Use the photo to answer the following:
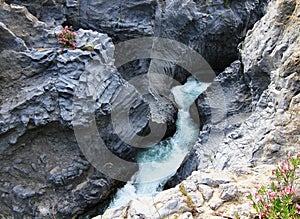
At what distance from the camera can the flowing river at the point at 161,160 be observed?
41.5 feet

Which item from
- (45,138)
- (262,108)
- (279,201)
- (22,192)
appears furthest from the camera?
(45,138)

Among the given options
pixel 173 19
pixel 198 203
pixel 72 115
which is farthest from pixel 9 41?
pixel 173 19

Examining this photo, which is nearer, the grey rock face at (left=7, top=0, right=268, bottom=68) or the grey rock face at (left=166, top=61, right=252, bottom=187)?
the grey rock face at (left=166, top=61, right=252, bottom=187)

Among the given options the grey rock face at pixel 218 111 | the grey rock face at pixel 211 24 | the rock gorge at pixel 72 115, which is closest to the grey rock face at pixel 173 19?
the grey rock face at pixel 211 24

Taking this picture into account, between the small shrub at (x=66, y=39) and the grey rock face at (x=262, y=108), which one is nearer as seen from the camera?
the grey rock face at (x=262, y=108)

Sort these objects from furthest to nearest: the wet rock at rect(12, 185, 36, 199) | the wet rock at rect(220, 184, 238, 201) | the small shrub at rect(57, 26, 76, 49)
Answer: the small shrub at rect(57, 26, 76, 49), the wet rock at rect(12, 185, 36, 199), the wet rock at rect(220, 184, 238, 201)

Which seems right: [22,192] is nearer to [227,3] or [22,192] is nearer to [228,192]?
[228,192]

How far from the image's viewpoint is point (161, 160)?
45.1 feet

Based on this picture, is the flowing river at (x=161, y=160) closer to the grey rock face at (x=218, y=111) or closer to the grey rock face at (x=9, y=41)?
the grey rock face at (x=218, y=111)

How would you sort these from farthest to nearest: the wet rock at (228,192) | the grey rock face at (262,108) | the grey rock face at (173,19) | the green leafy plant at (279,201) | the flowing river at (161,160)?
1. the grey rock face at (173,19)
2. the flowing river at (161,160)
3. the grey rock face at (262,108)
4. the wet rock at (228,192)
5. the green leafy plant at (279,201)

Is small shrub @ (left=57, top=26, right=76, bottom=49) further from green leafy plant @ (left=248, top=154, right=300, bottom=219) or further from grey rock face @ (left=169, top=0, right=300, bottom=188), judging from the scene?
green leafy plant @ (left=248, top=154, right=300, bottom=219)

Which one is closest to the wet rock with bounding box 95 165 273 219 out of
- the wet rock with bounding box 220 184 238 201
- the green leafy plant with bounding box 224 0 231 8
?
the wet rock with bounding box 220 184 238 201

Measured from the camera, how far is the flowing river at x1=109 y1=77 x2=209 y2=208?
1265 cm

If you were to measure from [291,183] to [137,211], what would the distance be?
2885mm
